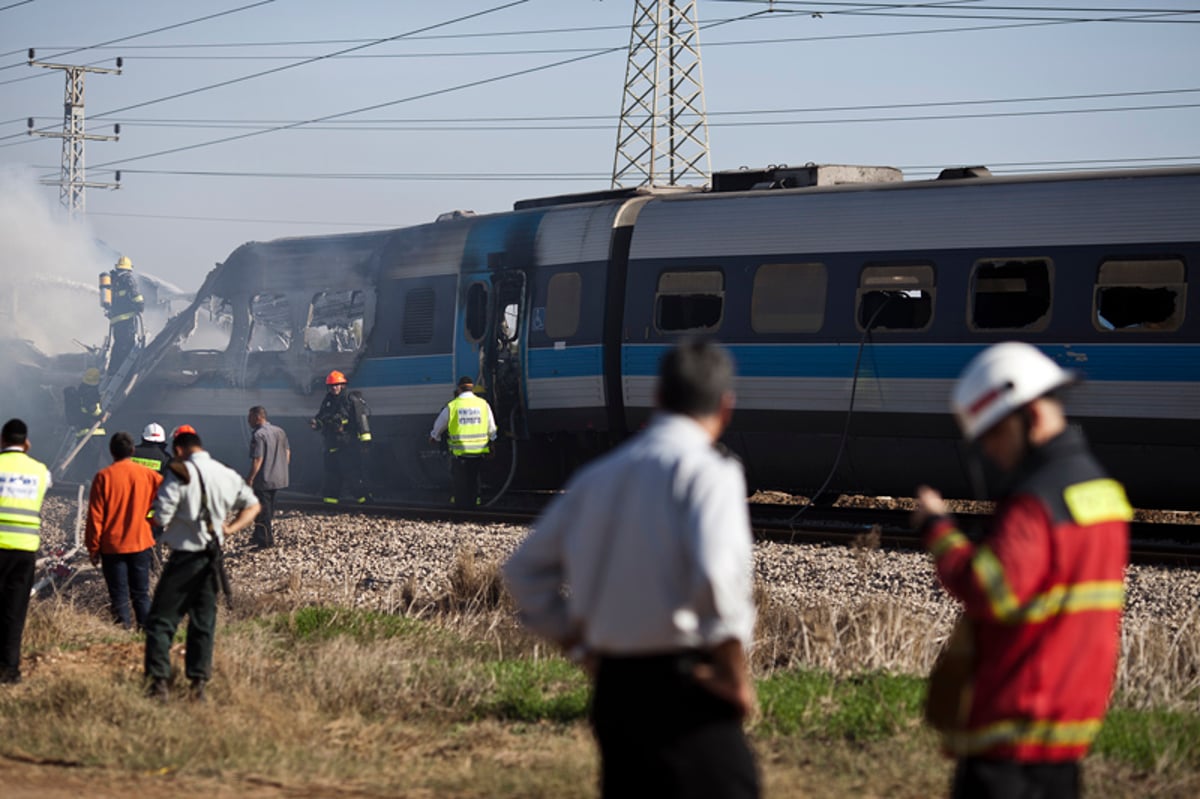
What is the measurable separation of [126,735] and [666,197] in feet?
36.3

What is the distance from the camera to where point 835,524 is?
1562cm

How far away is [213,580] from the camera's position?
29.0 feet

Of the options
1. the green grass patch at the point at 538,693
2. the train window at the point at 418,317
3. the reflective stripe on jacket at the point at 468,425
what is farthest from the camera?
the train window at the point at 418,317

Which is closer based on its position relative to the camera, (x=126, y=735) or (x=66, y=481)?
(x=126, y=735)

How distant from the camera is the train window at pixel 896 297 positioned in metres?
15.0

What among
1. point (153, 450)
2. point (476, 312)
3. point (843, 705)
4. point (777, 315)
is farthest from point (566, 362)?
point (843, 705)

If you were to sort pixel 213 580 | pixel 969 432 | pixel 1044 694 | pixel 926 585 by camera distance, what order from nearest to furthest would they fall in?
pixel 1044 694
pixel 969 432
pixel 213 580
pixel 926 585

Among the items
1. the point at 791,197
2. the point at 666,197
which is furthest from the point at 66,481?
the point at 791,197

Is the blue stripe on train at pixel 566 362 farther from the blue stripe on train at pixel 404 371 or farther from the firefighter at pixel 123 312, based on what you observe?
the firefighter at pixel 123 312

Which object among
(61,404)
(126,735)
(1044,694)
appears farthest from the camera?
(61,404)

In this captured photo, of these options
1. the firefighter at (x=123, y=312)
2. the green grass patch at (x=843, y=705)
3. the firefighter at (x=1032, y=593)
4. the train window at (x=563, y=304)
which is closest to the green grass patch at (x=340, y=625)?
the green grass patch at (x=843, y=705)

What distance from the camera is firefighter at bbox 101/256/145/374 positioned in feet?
82.9

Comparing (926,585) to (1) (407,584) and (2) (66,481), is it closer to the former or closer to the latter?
(1) (407,584)

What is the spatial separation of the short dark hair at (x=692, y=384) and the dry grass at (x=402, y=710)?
3002 mm
